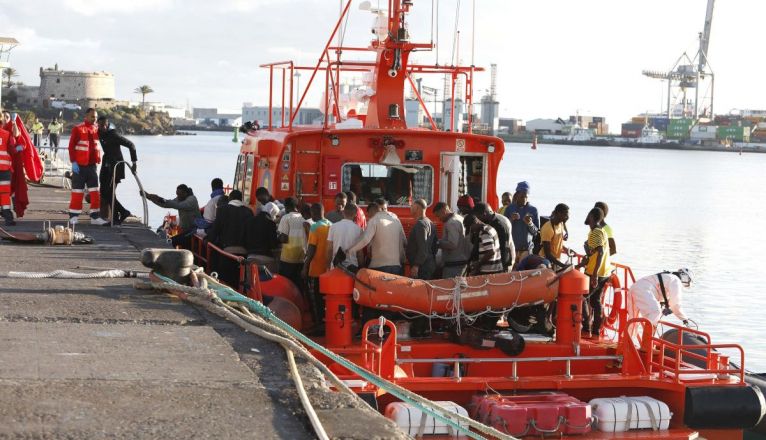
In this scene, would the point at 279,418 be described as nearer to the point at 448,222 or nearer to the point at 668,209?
the point at 448,222

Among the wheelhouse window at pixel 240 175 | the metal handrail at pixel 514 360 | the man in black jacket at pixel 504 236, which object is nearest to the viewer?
the metal handrail at pixel 514 360

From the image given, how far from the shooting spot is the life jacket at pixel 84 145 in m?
14.2

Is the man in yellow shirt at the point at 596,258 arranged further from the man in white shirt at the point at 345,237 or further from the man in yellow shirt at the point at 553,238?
the man in white shirt at the point at 345,237

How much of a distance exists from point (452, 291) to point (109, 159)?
6909mm

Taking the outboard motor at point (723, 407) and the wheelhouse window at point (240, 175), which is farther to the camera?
the wheelhouse window at point (240, 175)

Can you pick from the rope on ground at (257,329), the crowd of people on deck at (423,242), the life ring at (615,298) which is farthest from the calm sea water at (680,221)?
the rope on ground at (257,329)

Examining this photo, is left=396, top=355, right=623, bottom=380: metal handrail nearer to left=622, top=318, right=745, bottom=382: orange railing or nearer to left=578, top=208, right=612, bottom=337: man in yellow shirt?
left=622, top=318, right=745, bottom=382: orange railing

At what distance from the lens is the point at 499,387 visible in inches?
381

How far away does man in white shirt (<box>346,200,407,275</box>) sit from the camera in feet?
33.9

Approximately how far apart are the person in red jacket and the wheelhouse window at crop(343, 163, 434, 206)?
450 centimetres

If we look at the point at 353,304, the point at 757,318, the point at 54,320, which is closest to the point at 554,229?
the point at 353,304

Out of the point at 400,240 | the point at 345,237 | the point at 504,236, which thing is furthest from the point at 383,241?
the point at 504,236

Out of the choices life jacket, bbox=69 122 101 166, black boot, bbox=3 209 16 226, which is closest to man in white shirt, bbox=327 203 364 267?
life jacket, bbox=69 122 101 166

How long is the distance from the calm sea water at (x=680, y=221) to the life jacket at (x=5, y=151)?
41.1 feet
